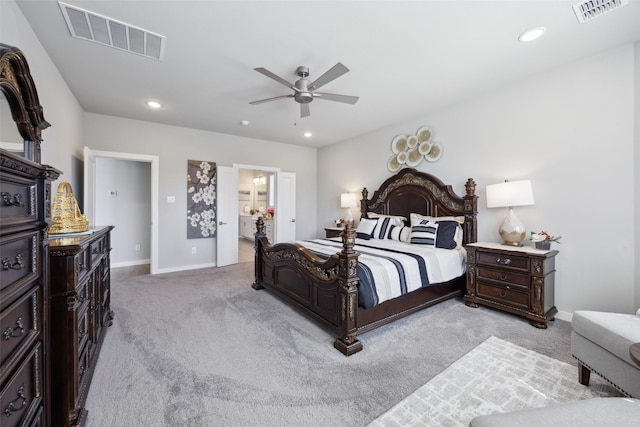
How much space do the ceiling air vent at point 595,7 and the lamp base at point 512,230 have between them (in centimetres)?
185

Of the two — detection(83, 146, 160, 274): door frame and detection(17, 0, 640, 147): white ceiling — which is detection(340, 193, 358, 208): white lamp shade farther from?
detection(83, 146, 160, 274): door frame

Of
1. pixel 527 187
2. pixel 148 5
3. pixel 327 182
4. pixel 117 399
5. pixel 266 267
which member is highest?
pixel 148 5

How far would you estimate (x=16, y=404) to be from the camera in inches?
38.6

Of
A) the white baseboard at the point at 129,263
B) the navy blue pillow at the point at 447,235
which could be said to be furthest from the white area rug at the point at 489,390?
the white baseboard at the point at 129,263

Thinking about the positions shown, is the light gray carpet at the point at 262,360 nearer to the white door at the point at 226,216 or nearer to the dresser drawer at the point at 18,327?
the dresser drawer at the point at 18,327

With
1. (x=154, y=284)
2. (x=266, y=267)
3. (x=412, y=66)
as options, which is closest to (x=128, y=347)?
(x=266, y=267)

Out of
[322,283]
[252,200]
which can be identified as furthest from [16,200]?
[252,200]

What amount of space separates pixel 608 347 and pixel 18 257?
293 cm

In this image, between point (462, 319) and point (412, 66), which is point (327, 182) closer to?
point (412, 66)

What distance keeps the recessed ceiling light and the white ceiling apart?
0.05m

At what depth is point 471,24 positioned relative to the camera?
2141 mm

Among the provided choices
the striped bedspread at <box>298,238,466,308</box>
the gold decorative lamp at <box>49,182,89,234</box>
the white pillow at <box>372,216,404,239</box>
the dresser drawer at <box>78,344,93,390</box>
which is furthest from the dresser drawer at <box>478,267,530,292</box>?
the gold decorative lamp at <box>49,182,89,234</box>

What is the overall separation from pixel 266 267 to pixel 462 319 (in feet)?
7.98

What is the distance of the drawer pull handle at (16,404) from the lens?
3.02 feet
